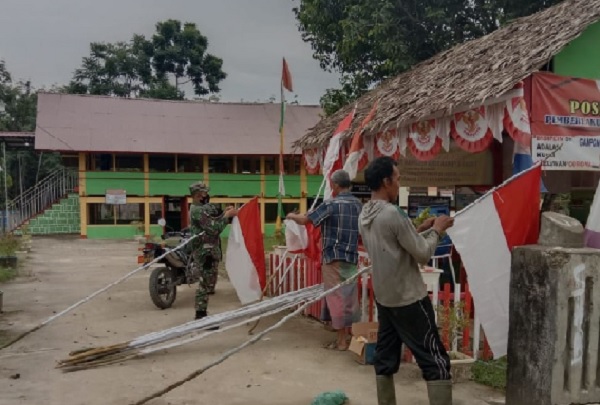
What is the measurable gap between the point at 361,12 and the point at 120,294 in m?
9.08

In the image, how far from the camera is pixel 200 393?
4.35m

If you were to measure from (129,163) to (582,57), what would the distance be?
2172 cm

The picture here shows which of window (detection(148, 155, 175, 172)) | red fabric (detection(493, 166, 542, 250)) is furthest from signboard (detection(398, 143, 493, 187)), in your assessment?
window (detection(148, 155, 175, 172))

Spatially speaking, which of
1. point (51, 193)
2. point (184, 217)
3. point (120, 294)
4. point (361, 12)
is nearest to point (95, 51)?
point (51, 193)

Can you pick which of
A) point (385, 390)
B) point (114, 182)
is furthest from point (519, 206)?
point (114, 182)

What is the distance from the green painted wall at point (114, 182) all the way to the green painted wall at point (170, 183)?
0.52 metres

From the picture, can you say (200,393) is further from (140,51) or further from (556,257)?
(140,51)

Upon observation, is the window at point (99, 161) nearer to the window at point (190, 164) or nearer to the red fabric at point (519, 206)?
the window at point (190, 164)

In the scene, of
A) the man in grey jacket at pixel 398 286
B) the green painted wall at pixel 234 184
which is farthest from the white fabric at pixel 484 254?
the green painted wall at pixel 234 184

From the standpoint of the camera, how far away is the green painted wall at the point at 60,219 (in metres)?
24.1

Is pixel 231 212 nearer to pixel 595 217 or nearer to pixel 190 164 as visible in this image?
pixel 595 217

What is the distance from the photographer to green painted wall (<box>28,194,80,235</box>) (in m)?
24.1

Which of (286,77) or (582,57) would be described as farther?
(286,77)

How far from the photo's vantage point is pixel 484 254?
379cm
